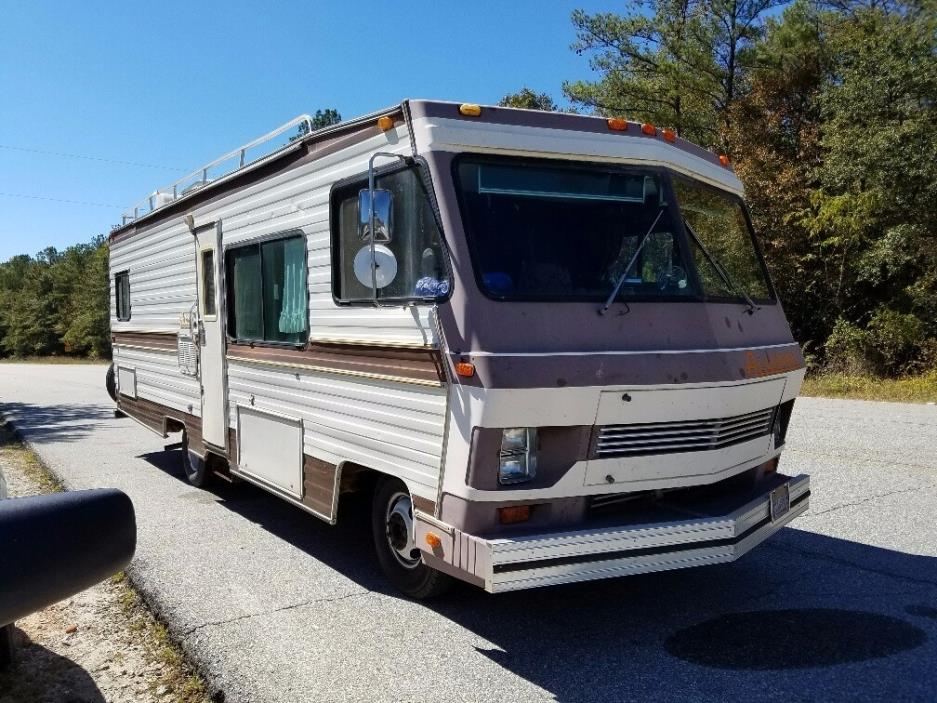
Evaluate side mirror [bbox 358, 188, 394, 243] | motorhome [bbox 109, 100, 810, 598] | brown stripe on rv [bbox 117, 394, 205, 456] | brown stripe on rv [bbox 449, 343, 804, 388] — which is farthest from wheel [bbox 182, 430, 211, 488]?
brown stripe on rv [bbox 449, 343, 804, 388]

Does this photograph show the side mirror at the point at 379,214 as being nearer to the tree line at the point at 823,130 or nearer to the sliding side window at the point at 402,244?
the sliding side window at the point at 402,244

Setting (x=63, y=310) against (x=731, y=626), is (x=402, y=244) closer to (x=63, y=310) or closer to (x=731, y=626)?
(x=731, y=626)

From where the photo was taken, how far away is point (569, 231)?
4.32 metres

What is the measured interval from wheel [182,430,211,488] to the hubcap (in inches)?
132

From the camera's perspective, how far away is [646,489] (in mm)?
4145

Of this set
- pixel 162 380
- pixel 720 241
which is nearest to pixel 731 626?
pixel 720 241

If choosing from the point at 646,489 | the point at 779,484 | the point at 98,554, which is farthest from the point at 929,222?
the point at 98,554

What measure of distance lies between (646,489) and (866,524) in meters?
2.79

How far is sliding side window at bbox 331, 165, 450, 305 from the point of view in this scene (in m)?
4.13

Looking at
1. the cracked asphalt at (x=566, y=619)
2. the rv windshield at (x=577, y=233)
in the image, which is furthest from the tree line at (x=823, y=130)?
the rv windshield at (x=577, y=233)

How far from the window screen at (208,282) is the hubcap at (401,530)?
311 cm

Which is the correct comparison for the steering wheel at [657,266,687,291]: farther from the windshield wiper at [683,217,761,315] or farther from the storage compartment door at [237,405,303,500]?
the storage compartment door at [237,405,303,500]

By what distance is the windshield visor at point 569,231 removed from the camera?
13.5ft

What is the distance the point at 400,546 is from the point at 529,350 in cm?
153
